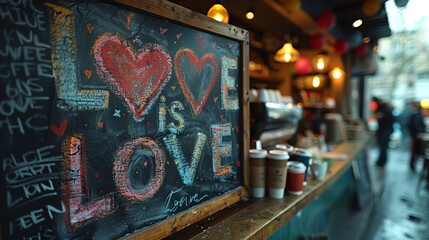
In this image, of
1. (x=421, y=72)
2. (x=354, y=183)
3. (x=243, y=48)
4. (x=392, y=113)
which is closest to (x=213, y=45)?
(x=243, y=48)

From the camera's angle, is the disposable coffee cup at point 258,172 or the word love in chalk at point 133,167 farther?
the disposable coffee cup at point 258,172

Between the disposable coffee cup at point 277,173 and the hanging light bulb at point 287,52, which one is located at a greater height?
the hanging light bulb at point 287,52

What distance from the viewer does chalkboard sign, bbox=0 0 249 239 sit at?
820 mm

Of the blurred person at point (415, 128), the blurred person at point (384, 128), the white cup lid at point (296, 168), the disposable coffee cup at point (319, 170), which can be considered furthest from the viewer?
the blurred person at point (384, 128)

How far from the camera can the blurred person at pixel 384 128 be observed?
7129mm

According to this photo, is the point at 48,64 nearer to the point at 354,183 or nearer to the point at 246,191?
the point at 246,191

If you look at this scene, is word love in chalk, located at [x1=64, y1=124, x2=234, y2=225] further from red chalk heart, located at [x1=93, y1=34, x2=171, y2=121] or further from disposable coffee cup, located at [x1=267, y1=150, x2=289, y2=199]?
disposable coffee cup, located at [x1=267, y1=150, x2=289, y2=199]

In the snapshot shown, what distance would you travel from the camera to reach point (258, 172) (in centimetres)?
180

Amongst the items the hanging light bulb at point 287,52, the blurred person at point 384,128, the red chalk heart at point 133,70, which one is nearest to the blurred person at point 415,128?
the blurred person at point 384,128

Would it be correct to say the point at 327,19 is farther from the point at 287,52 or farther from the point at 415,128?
the point at 415,128

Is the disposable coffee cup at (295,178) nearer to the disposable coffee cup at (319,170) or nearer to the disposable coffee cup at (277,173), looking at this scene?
the disposable coffee cup at (277,173)

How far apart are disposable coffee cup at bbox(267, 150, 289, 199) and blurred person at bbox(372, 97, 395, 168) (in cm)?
680

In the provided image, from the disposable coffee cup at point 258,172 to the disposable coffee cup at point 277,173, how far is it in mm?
43

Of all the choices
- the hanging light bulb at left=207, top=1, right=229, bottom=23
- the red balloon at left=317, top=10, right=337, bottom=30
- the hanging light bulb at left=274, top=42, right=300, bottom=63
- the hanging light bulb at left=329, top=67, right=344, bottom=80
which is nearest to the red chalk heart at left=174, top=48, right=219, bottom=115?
the hanging light bulb at left=207, top=1, right=229, bottom=23
